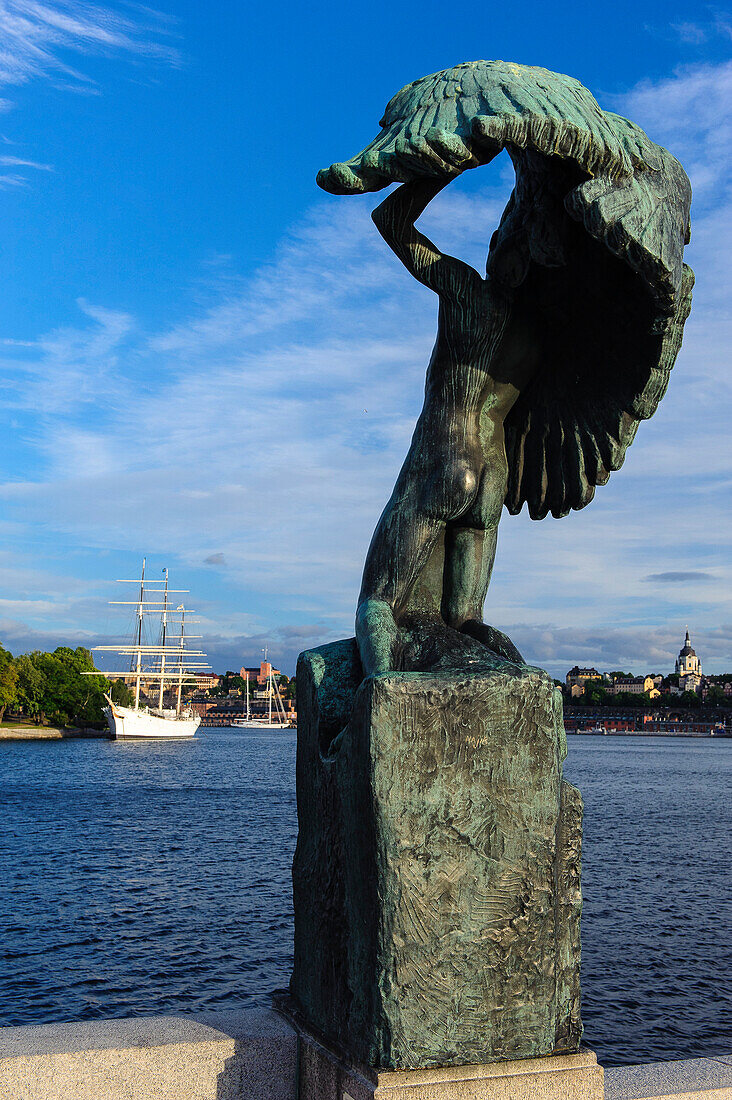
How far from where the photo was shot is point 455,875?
10.2 feet

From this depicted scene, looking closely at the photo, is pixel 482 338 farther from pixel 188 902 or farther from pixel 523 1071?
pixel 188 902

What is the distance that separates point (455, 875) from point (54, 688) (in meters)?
78.5

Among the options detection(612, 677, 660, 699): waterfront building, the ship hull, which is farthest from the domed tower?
the ship hull

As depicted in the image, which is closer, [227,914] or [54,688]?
[227,914]

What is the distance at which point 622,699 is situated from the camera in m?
142

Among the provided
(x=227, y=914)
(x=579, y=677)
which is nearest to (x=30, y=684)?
(x=227, y=914)

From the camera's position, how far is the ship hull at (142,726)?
238ft

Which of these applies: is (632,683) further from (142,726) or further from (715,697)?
(142,726)

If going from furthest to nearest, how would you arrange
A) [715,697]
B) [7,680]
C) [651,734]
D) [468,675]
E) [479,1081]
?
[651,734]
[715,697]
[7,680]
[468,675]
[479,1081]

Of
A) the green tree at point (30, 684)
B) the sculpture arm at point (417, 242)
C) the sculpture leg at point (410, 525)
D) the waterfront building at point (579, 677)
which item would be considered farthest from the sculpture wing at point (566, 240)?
the waterfront building at point (579, 677)

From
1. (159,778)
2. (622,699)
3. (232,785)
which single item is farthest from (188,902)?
(622,699)

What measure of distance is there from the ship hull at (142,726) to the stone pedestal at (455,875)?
7072 centimetres

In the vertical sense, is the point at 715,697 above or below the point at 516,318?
above

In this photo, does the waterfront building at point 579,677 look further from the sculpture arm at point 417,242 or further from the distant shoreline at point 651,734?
the sculpture arm at point 417,242
